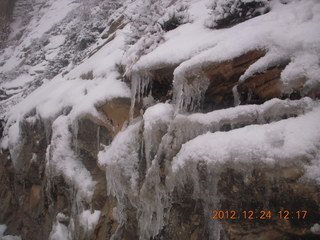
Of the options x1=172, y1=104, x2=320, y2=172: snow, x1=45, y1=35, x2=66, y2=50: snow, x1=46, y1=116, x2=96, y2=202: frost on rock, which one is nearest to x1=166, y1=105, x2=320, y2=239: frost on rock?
x1=172, y1=104, x2=320, y2=172: snow

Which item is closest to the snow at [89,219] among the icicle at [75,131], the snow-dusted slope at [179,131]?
the snow-dusted slope at [179,131]

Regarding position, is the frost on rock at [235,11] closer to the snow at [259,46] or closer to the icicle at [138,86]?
the snow at [259,46]

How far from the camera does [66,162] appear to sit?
4.73 meters

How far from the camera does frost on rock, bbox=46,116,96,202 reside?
171 inches

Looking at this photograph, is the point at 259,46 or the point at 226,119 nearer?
the point at 226,119

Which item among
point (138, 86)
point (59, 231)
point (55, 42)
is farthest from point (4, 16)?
point (138, 86)

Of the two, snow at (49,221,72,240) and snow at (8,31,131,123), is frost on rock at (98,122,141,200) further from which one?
snow at (49,221,72,240)

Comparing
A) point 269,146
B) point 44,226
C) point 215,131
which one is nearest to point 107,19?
point 44,226

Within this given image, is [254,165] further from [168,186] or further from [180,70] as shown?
[180,70]
